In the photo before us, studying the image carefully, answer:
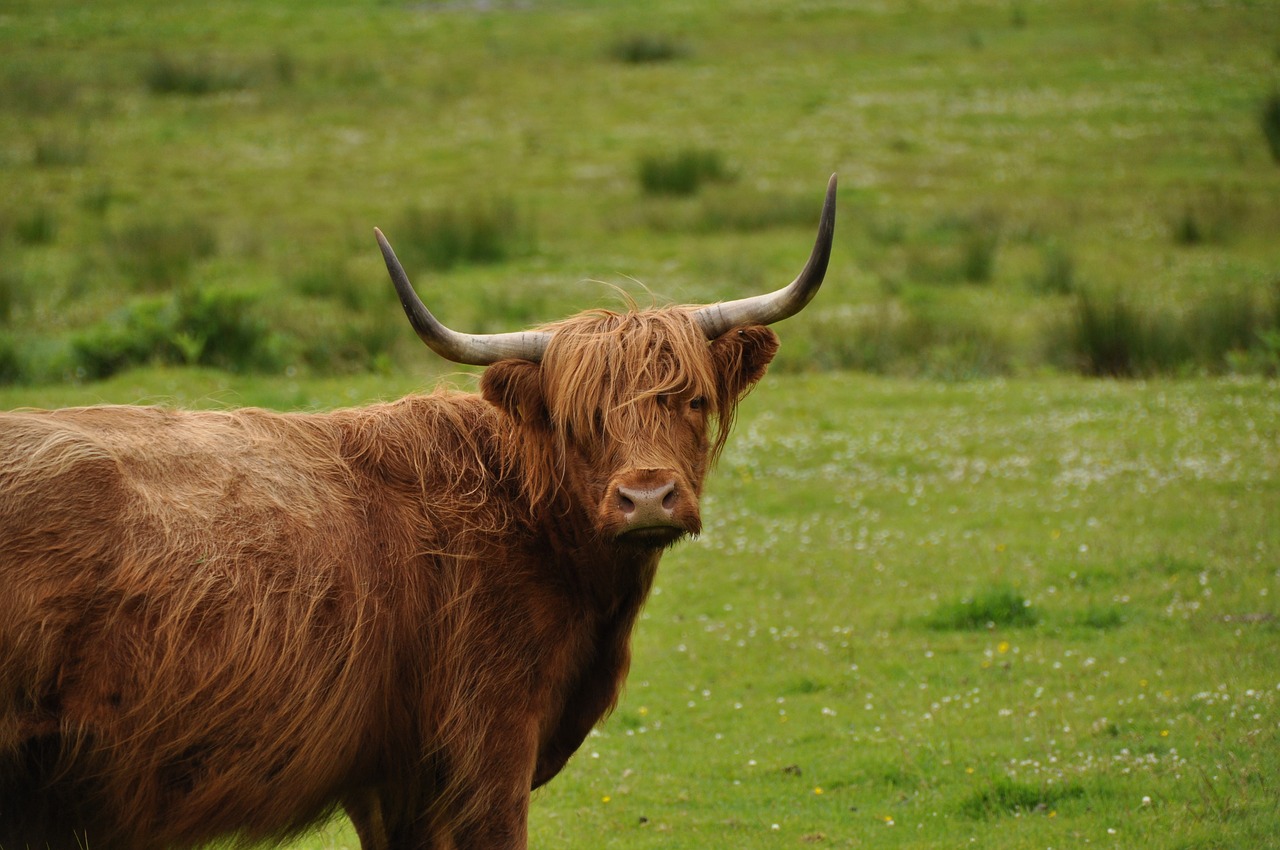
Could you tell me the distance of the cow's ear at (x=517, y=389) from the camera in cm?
465

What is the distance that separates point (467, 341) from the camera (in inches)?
184

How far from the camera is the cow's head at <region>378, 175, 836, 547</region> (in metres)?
4.37

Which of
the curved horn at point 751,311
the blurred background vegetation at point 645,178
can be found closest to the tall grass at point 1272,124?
the blurred background vegetation at point 645,178

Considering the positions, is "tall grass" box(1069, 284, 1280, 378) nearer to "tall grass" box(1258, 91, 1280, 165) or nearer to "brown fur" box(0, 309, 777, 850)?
"brown fur" box(0, 309, 777, 850)

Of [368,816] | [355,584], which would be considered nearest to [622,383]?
[355,584]

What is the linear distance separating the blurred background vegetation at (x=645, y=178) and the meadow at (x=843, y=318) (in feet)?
0.37

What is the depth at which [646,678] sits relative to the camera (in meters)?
7.88

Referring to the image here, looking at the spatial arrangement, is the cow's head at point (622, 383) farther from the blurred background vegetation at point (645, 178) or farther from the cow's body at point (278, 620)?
the blurred background vegetation at point (645, 178)

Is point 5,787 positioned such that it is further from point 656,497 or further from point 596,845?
point 596,845

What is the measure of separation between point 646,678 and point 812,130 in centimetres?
2478

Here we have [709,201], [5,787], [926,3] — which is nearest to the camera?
[5,787]

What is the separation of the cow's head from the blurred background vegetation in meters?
1.02

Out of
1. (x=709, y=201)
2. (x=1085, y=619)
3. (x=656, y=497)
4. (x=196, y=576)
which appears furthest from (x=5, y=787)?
(x=709, y=201)

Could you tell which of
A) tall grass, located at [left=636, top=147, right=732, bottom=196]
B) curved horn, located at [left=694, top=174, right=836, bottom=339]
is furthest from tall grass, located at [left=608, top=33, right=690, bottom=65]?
curved horn, located at [left=694, top=174, right=836, bottom=339]
